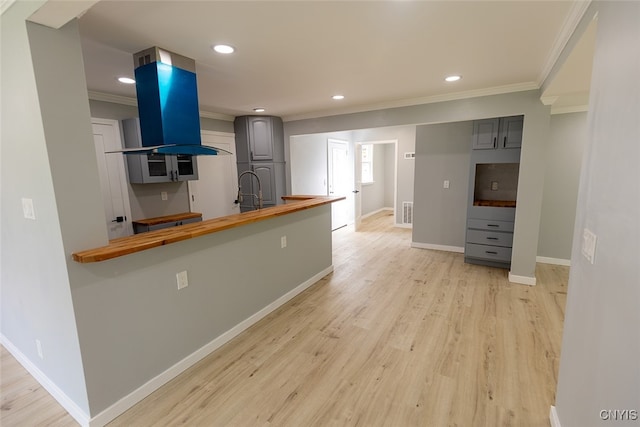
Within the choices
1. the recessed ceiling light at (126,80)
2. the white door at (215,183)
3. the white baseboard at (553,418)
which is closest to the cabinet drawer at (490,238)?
the white baseboard at (553,418)

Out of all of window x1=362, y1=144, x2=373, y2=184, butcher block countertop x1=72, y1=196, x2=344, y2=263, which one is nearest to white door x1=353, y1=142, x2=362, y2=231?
window x1=362, y1=144, x2=373, y2=184

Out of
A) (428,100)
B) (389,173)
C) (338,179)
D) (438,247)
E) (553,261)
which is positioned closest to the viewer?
(428,100)

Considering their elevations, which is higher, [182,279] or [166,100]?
[166,100]

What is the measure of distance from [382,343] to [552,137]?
3.88 m

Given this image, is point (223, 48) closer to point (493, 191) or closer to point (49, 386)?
point (49, 386)

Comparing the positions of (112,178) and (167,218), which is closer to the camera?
(112,178)

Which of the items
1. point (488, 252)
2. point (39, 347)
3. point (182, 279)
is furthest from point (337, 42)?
point (488, 252)

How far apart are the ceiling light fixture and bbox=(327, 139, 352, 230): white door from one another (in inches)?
171

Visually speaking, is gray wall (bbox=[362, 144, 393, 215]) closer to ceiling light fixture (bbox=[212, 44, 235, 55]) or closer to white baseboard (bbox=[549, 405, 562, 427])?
ceiling light fixture (bbox=[212, 44, 235, 55])

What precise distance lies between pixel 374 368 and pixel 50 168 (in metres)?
2.37

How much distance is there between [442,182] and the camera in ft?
16.5

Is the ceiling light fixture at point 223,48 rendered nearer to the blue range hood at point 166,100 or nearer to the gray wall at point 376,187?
the blue range hood at point 166,100

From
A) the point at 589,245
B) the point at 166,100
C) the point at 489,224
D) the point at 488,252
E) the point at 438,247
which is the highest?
the point at 166,100

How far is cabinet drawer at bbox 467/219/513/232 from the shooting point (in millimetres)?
4004
